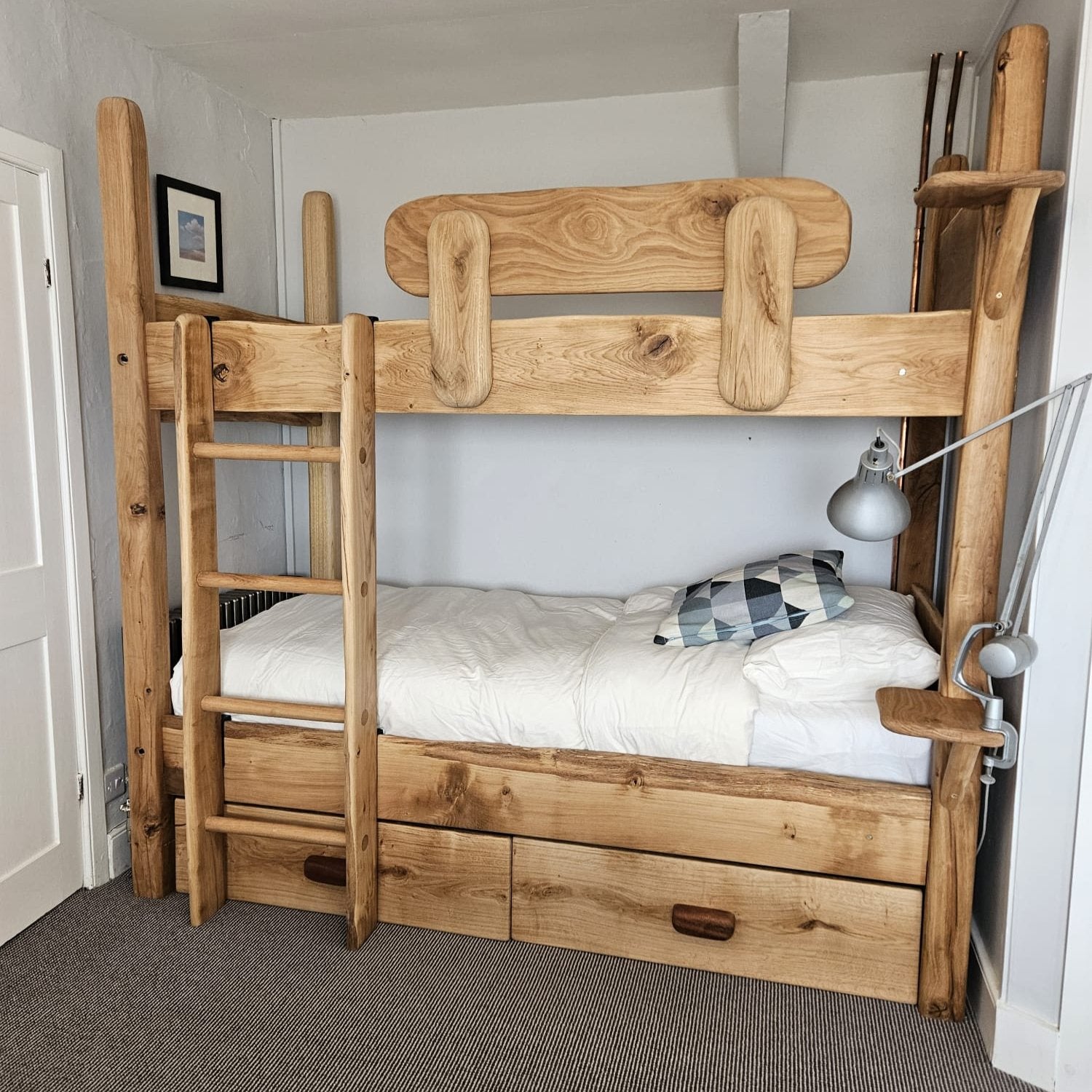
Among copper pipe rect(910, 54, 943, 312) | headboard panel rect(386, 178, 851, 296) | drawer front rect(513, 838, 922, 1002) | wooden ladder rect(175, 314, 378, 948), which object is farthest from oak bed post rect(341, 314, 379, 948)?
copper pipe rect(910, 54, 943, 312)

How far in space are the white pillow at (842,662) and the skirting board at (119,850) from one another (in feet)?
6.43

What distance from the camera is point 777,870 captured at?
2.18 meters

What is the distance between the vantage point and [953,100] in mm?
2811

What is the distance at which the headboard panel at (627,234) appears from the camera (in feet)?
6.36

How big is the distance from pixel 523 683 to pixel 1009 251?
4.82 ft

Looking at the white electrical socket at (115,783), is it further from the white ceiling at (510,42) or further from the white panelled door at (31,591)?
the white ceiling at (510,42)

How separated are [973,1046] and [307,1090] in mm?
1441

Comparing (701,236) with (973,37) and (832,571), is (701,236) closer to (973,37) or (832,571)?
(832,571)

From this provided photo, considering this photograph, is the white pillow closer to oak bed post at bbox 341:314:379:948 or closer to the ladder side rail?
oak bed post at bbox 341:314:379:948

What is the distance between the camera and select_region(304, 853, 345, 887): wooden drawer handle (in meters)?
2.42

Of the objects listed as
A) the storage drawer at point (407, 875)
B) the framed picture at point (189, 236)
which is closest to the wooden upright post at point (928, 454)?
the storage drawer at point (407, 875)

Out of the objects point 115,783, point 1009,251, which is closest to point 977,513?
point 1009,251

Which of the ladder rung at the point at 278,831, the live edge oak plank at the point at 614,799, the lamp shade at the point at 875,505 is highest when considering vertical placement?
the lamp shade at the point at 875,505

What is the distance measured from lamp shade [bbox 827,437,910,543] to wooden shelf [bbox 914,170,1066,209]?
0.50m
